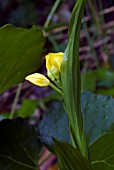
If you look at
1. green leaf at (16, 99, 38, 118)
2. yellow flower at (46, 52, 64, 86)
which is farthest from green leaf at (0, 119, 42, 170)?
green leaf at (16, 99, 38, 118)

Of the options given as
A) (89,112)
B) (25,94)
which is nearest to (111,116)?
(89,112)

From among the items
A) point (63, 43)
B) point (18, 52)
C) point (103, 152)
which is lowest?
point (103, 152)

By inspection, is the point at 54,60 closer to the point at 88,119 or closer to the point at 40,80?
the point at 40,80

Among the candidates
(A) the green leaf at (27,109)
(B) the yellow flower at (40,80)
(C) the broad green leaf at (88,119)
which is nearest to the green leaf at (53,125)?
(C) the broad green leaf at (88,119)

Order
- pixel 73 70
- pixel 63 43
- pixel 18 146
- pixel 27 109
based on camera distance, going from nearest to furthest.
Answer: pixel 73 70 → pixel 18 146 → pixel 27 109 → pixel 63 43

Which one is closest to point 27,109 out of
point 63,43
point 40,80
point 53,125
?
point 53,125

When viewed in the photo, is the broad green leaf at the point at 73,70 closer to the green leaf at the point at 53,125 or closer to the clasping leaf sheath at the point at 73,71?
the clasping leaf sheath at the point at 73,71

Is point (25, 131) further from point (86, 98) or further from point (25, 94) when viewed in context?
point (25, 94)
